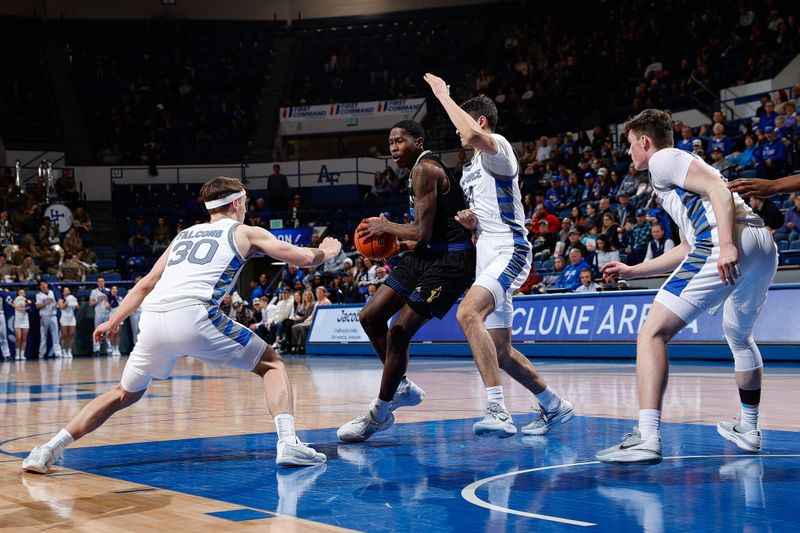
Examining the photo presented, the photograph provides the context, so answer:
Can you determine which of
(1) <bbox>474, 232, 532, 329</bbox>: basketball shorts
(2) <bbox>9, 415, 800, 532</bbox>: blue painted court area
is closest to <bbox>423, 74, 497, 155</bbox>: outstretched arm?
(1) <bbox>474, 232, 532, 329</bbox>: basketball shorts

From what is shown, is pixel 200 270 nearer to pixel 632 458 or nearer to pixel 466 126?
pixel 466 126

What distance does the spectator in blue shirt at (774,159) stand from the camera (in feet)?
52.4

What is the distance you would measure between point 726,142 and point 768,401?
34.1 ft

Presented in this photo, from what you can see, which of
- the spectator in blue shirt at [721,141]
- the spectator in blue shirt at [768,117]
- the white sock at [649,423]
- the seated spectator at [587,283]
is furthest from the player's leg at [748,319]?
the spectator in blue shirt at [768,117]

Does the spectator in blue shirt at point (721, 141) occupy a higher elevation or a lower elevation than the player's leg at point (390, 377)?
higher

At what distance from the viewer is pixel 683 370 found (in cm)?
1236

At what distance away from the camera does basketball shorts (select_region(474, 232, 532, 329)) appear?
6.22 metres

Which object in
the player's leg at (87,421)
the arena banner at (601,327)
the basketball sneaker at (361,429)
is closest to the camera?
the player's leg at (87,421)

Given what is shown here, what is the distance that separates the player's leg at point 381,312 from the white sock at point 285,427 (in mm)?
1150

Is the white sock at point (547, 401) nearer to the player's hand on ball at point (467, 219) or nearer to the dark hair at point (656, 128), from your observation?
the player's hand on ball at point (467, 219)

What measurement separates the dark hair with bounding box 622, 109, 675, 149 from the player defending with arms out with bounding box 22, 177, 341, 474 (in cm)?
184

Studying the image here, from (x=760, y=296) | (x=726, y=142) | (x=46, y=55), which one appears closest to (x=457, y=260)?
(x=760, y=296)

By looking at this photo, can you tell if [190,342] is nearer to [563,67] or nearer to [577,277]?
[577,277]

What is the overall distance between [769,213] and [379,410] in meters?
6.06
